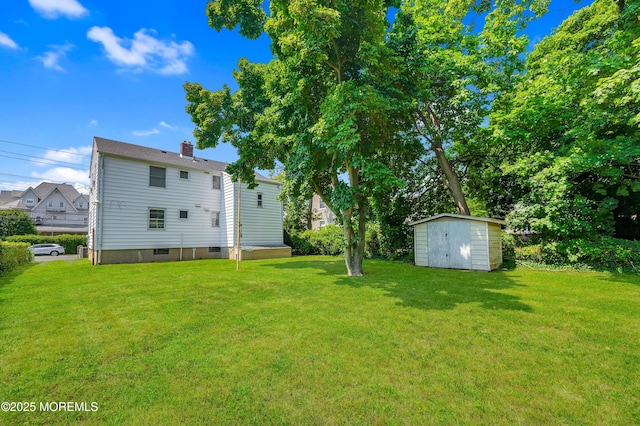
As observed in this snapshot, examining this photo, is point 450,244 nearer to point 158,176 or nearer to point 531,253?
point 531,253

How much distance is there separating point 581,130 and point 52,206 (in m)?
53.2

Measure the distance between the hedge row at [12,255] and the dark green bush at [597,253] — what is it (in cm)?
2196

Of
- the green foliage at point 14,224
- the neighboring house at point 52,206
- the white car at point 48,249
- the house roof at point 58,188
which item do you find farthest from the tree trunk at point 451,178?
the house roof at point 58,188

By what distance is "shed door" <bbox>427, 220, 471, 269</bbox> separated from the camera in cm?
1151

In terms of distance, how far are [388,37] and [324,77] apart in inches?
116

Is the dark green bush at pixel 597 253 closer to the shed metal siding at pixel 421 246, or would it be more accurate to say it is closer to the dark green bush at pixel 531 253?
the dark green bush at pixel 531 253

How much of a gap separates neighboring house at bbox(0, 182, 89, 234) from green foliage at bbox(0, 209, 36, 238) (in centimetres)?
668

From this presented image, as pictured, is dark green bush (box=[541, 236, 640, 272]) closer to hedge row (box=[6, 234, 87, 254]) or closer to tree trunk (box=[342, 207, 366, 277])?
tree trunk (box=[342, 207, 366, 277])

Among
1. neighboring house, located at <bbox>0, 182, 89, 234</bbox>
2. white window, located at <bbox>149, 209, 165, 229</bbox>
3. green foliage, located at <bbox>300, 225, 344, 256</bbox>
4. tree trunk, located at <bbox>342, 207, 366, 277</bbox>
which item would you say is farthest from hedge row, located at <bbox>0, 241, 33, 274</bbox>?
neighboring house, located at <bbox>0, 182, 89, 234</bbox>

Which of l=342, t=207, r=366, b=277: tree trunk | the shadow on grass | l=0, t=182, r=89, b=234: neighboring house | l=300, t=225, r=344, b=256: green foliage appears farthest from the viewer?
l=0, t=182, r=89, b=234: neighboring house

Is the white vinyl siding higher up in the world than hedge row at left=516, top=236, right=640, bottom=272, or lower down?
higher up

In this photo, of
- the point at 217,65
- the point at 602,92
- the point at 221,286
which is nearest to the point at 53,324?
the point at 221,286

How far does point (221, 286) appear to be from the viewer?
304 inches

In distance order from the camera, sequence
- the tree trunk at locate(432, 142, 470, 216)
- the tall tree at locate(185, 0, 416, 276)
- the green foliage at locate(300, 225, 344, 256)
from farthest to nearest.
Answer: the green foliage at locate(300, 225, 344, 256) → the tree trunk at locate(432, 142, 470, 216) → the tall tree at locate(185, 0, 416, 276)
